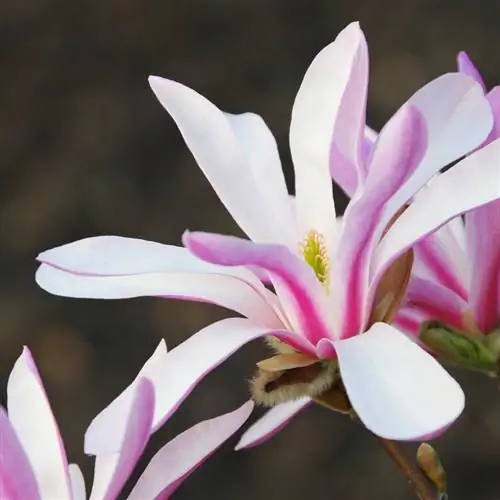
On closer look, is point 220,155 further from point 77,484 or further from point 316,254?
point 77,484

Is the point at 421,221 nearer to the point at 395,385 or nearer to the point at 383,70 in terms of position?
the point at 395,385

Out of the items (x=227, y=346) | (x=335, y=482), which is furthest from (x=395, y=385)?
(x=335, y=482)

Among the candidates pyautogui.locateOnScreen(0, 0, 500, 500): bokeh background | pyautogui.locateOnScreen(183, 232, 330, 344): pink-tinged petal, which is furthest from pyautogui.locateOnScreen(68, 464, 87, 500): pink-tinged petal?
pyautogui.locateOnScreen(0, 0, 500, 500): bokeh background

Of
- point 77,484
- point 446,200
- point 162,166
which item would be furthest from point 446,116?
point 162,166

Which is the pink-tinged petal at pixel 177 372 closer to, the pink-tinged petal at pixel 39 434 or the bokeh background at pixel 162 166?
the pink-tinged petal at pixel 39 434

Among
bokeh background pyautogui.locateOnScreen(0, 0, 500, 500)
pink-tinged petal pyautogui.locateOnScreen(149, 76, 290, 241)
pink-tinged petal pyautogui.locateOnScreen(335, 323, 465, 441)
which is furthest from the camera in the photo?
bokeh background pyautogui.locateOnScreen(0, 0, 500, 500)

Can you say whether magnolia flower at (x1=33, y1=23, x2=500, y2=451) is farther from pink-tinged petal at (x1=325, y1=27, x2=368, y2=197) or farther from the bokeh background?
the bokeh background
